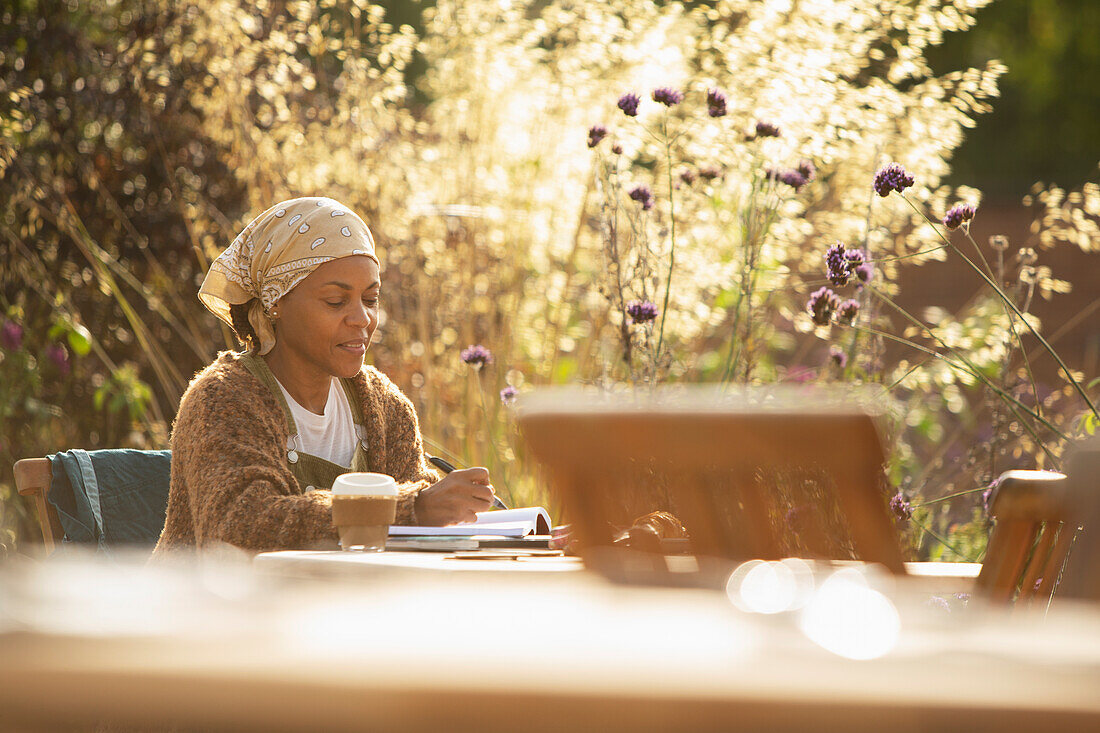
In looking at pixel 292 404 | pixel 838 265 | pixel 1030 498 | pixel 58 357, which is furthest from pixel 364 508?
pixel 58 357

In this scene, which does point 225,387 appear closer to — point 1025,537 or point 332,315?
point 332,315

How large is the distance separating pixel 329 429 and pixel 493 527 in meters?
0.62

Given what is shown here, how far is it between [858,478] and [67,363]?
4.01m

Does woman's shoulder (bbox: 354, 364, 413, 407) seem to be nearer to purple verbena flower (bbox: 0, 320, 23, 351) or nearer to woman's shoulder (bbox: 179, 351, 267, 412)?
woman's shoulder (bbox: 179, 351, 267, 412)

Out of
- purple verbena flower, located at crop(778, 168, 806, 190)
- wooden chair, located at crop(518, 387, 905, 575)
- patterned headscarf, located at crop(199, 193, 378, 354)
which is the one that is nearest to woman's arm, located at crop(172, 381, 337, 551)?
patterned headscarf, located at crop(199, 193, 378, 354)

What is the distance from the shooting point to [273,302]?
226cm

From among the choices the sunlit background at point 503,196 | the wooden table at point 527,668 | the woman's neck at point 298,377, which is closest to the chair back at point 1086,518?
the wooden table at point 527,668

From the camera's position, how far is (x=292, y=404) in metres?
2.24

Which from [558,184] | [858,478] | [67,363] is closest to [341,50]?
[558,184]

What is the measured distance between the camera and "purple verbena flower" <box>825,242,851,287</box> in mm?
2379

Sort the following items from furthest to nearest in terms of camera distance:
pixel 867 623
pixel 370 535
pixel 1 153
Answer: pixel 1 153 < pixel 370 535 < pixel 867 623

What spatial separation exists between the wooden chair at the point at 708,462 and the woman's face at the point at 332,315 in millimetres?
978

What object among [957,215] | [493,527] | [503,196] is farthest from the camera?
[503,196]

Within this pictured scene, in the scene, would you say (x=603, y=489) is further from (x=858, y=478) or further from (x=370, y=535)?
(x=370, y=535)
